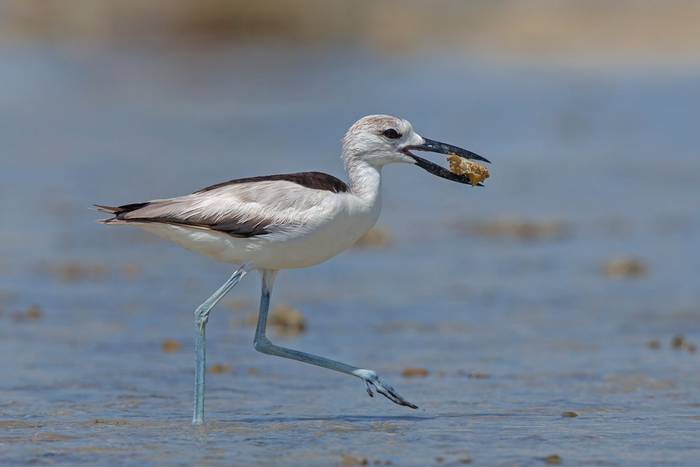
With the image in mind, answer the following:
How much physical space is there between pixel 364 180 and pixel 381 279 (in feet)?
14.9

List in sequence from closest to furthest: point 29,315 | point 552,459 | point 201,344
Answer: point 552,459
point 201,344
point 29,315

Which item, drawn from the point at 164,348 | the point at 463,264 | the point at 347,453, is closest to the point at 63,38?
the point at 463,264

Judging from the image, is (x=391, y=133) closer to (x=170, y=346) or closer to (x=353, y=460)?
(x=353, y=460)

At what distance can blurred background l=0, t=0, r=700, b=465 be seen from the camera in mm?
7246

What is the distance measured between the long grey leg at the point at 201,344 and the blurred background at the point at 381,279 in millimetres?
130

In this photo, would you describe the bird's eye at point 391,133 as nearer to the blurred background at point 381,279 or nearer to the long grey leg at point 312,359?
the long grey leg at point 312,359

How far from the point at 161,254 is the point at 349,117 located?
10.8 metres

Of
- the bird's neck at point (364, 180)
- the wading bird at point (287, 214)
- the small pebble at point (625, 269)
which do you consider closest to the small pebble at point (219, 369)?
the wading bird at point (287, 214)

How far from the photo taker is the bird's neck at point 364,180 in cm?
761

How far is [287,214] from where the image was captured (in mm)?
7387

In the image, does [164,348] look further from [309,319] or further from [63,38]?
[63,38]

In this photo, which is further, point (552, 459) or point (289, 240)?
point (289, 240)

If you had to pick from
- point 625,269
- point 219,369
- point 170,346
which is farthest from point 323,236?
point 625,269

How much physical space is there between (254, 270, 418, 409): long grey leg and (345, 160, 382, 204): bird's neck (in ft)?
2.26
